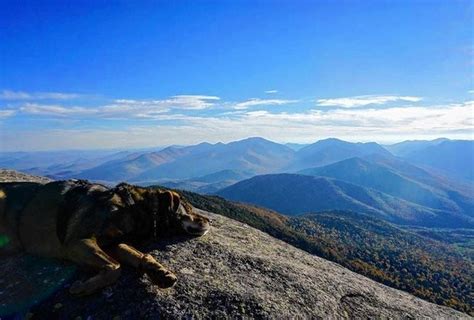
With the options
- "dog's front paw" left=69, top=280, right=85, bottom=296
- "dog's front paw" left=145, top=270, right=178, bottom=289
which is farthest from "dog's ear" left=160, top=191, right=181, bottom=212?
"dog's front paw" left=69, top=280, right=85, bottom=296

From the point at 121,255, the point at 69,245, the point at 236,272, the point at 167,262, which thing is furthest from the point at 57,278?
the point at 236,272

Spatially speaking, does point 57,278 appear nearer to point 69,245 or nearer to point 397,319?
point 69,245

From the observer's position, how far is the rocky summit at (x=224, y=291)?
32.3 ft

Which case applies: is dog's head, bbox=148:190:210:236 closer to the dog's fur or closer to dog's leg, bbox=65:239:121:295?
the dog's fur

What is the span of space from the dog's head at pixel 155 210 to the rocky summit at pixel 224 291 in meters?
0.50

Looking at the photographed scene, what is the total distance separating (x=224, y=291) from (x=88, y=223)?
3.86 m

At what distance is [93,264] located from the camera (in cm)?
1014

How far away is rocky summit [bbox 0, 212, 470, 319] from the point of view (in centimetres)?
984

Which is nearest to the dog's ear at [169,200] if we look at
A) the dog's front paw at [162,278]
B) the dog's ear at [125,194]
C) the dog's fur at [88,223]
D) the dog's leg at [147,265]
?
the dog's fur at [88,223]

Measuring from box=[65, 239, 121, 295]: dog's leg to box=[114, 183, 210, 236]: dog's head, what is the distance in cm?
151

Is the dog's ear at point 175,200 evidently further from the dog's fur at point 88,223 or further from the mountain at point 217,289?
the mountain at point 217,289

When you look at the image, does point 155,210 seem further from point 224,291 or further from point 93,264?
point 224,291

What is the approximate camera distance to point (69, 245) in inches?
418

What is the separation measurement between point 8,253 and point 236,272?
20.6 ft
